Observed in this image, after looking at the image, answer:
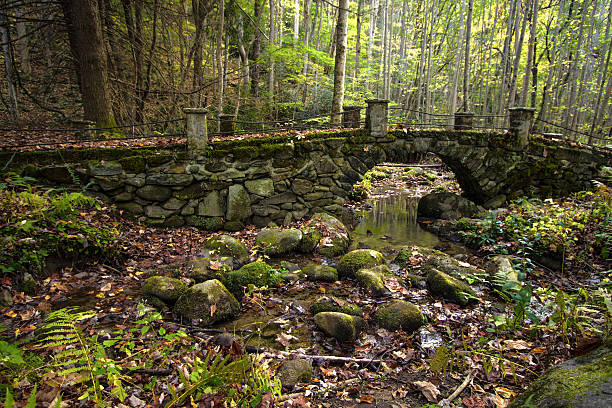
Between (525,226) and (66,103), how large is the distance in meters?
14.7

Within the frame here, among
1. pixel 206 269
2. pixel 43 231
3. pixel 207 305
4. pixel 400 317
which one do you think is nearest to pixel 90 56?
pixel 43 231

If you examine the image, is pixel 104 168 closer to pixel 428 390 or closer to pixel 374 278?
pixel 374 278

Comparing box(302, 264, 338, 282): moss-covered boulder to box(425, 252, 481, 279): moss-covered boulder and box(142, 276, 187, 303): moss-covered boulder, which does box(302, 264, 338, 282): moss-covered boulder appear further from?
box(142, 276, 187, 303): moss-covered boulder

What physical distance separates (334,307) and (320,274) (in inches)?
48.7

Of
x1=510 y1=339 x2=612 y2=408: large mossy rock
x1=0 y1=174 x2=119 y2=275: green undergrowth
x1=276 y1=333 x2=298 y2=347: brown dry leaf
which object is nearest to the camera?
x1=510 y1=339 x2=612 y2=408: large mossy rock

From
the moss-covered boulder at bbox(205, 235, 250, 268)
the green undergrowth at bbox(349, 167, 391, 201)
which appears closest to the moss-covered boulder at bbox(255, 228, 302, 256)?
the moss-covered boulder at bbox(205, 235, 250, 268)

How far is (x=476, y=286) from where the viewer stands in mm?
5375

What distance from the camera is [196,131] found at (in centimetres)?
665

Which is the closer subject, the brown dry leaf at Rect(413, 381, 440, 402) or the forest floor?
the forest floor

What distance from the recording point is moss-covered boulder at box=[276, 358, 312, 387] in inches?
116

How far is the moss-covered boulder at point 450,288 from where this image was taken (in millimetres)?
4738

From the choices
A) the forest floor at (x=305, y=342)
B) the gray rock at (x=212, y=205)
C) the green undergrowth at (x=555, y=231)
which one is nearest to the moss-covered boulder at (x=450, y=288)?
the forest floor at (x=305, y=342)

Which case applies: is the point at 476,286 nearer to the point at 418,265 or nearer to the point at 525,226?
the point at 418,265

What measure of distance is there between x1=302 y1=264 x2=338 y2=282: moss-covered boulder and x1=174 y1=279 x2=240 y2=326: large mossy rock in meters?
1.63
